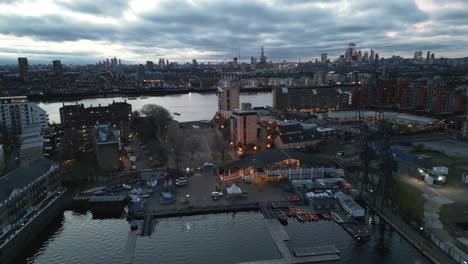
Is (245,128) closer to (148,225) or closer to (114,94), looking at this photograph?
(148,225)

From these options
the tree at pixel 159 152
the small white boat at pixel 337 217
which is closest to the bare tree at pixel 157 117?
the tree at pixel 159 152

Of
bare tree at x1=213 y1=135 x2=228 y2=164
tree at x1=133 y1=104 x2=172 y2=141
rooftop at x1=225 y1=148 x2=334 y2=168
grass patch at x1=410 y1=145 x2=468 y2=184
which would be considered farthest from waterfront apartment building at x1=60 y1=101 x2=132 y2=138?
grass patch at x1=410 y1=145 x2=468 y2=184

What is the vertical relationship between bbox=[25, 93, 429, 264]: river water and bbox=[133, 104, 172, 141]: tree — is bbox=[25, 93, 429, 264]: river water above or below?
below

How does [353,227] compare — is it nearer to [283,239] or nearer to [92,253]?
[283,239]

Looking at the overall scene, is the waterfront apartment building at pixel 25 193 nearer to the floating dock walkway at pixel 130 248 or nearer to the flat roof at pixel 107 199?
the flat roof at pixel 107 199

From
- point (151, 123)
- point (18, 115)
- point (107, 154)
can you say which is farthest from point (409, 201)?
point (18, 115)

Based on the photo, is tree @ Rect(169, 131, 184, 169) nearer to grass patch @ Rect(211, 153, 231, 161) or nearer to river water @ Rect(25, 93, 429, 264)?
grass patch @ Rect(211, 153, 231, 161)

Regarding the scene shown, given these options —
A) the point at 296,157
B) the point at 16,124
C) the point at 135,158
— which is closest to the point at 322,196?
the point at 296,157
